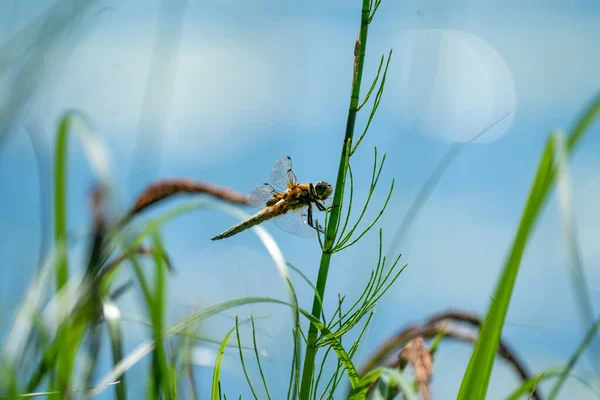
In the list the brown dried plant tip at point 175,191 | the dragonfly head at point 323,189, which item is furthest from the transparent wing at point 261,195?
the brown dried plant tip at point 175,191

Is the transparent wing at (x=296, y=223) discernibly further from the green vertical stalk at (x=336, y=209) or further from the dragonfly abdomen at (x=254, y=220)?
the green vertical stalk at (x=336, y=209)

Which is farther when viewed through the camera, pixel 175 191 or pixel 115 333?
pixel 175 191

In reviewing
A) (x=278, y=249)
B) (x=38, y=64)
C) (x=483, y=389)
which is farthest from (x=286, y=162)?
(x=483, y=389)

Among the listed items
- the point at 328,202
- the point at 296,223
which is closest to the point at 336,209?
the point at 328,202

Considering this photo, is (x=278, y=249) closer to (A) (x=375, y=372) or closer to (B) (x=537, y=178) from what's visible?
(A) (x=375, y=372)

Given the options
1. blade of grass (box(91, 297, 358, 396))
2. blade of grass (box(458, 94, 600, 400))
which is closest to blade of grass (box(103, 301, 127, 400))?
blade of grass (box(91, 297, 358, 396))

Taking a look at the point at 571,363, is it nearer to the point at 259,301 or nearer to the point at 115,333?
the point at 259,301

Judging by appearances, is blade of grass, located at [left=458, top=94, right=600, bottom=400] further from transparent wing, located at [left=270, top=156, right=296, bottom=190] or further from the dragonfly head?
transparent wing, located at [left=270, top=156, right=296, bottom=190]
